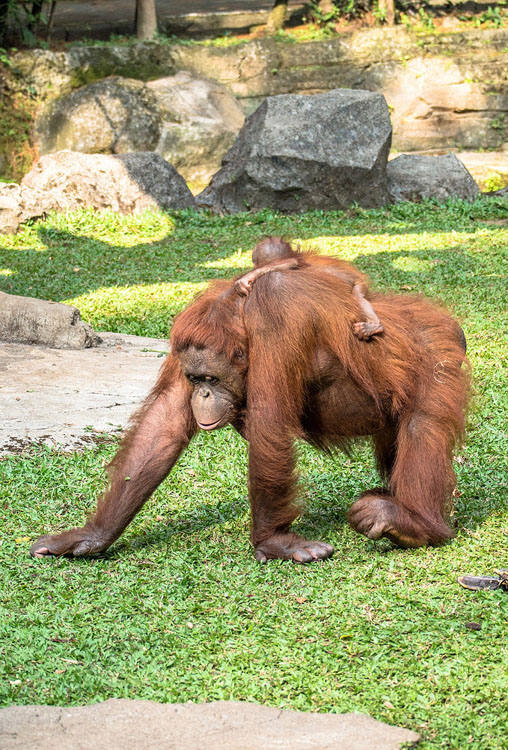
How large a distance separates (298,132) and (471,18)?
6.68 m

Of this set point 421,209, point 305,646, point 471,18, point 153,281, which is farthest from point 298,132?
point 305,646

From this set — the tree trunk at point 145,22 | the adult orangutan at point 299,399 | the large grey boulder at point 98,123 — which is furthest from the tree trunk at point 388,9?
the adult orangutan at point 299,399

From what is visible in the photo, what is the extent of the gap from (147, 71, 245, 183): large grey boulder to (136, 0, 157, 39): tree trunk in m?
1.47

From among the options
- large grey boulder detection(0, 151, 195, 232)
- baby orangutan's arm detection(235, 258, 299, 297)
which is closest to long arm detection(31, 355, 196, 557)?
baby orangutan's arm detection(235, 258, 299, 297)

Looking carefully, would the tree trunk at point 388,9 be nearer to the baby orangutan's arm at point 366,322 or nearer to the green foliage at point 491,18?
the green foliage at point 491,18

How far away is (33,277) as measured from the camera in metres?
8.62

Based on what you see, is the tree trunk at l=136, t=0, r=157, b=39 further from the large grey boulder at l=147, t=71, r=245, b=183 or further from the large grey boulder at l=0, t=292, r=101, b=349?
the large grey boulder at l=0, t=292, r=101, b=349

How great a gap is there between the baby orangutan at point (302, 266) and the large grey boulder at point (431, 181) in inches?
289

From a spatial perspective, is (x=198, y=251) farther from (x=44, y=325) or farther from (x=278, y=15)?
(x=278, y=15)

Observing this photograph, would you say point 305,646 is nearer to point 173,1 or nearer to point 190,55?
point 190,55

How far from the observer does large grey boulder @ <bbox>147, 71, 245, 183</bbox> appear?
12930mm

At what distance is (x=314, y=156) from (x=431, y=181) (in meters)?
1.41

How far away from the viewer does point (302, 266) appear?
3.61 metres

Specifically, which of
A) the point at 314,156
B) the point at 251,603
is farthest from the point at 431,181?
the point at 251,603
